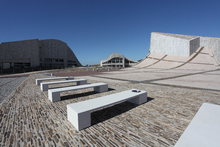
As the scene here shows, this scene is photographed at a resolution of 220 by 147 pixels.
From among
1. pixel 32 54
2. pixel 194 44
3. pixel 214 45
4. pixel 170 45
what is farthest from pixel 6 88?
pixel 214 45

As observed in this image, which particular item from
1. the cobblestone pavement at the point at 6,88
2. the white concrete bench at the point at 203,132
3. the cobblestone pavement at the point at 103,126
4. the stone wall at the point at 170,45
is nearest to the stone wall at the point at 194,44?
the stone wall at the point at 170,45

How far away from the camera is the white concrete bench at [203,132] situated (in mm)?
1626

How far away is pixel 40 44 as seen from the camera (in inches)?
1836

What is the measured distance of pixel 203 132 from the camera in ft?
6.19

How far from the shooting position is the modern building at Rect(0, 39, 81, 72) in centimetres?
3880

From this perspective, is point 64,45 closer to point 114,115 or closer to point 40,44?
point 40,44

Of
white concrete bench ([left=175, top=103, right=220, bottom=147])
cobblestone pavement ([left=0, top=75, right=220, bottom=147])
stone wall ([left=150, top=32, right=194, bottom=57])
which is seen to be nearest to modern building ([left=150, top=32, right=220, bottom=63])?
stone wall ([left=150, top=32, right=194, bottom=57])

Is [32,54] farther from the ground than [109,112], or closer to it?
farther from the ground

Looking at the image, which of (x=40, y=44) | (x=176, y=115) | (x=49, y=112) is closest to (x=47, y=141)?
(x=49, y=112)

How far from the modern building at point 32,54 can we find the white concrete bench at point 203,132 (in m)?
43.4

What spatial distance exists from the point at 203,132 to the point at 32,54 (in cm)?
5239

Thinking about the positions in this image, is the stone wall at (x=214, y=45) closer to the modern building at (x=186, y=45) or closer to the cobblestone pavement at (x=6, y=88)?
the modern building at (x=186, y=45)

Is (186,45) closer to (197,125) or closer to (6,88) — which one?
(197,125)

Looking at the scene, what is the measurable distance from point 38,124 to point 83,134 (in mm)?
1475
